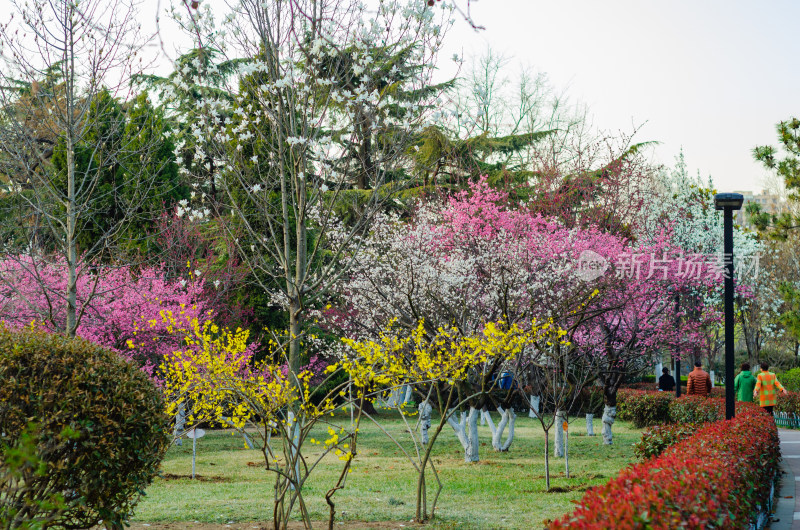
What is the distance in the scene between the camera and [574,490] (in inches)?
436

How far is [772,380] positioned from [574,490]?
6.78 metres

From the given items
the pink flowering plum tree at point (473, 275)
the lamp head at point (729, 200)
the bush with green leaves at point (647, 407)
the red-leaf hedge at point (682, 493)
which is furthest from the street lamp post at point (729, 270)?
the bush with green leaves at point (647, 407)

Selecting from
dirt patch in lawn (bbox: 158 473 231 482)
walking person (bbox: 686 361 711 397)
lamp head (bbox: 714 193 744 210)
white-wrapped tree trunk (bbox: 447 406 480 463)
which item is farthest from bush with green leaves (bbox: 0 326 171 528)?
walking person (bbox: 686 361 711 397)

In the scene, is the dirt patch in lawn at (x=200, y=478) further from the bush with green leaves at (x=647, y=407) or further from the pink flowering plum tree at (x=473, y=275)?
the bush with green leaves at (x=647, y=407)

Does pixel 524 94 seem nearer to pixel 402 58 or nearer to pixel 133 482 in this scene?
pixel 402 58

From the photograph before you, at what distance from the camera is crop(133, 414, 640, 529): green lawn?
8.82 meters

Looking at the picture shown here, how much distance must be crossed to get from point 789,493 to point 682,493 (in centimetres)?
733

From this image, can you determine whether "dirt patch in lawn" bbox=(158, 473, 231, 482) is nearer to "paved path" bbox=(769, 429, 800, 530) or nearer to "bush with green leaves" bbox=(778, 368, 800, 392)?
"paved path" bbox=(769, 429, 800, 530)

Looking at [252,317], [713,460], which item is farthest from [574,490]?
[252,317]

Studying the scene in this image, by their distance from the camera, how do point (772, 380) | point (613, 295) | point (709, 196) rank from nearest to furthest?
point (772, 380)
point (613, 295)
point (709, 196)

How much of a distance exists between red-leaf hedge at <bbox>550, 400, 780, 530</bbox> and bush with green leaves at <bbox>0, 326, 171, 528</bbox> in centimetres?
353

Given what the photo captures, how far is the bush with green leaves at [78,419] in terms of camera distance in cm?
514

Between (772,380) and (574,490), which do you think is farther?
(772,380)

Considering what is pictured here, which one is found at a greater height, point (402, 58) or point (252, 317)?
point (402, 58)
